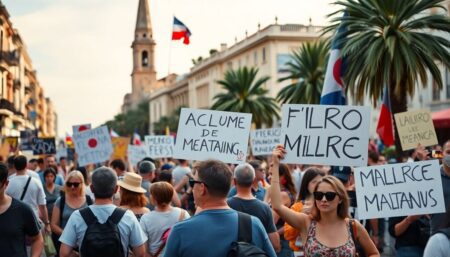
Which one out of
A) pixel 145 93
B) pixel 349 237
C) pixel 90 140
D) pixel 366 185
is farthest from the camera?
pixel 145 93

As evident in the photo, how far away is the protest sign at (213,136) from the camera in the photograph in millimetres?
8859

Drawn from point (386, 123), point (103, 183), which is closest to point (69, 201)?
point (103, 183)

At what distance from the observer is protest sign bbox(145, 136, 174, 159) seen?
18922 mm

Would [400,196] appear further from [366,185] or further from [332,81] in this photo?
[332,81]

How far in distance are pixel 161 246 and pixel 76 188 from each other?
1.85 m

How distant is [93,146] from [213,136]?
6834 millimetres

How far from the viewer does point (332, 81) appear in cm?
1112

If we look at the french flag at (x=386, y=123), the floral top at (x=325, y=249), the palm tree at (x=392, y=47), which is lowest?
the floral top at (x=325, y=249)

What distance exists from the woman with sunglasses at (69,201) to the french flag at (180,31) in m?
26.5

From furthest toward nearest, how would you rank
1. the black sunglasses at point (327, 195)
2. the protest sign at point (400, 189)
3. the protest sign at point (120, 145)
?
the protest sign at point (120, 145), the protest sign at point (400, 189), the black sunglasses at point (327, 195)

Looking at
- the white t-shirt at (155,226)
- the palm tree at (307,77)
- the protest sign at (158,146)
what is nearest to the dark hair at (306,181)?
the white t-shirt at (155,226)

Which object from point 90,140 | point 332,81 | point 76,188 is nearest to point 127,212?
point 76,188

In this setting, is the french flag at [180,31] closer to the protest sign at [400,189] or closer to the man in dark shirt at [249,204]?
the man in dark shirt at [249,204]

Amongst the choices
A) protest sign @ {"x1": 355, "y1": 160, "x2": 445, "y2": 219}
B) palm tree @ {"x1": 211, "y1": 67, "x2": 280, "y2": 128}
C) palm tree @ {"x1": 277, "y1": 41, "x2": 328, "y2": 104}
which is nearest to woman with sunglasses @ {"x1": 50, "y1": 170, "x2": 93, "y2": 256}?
protest sign @ {"x1": 355, "y1": 160, "x2": 445, "y2": 219}
